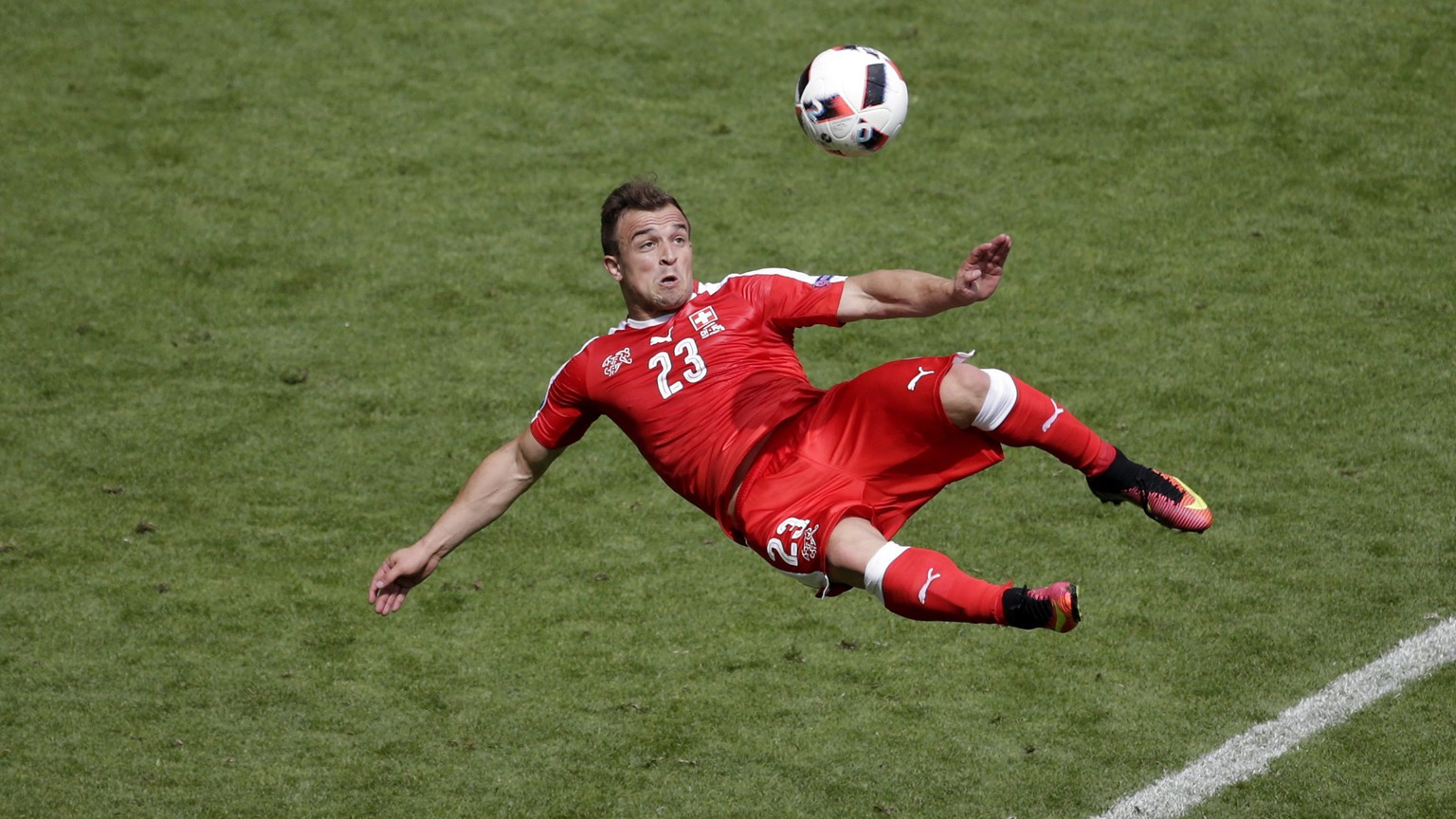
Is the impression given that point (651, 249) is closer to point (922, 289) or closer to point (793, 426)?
point (793, 426)


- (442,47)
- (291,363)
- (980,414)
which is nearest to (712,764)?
(980,414)

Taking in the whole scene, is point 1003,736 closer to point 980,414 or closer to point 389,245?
point 980,414

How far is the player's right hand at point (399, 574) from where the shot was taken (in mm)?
7266

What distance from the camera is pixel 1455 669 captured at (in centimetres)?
846

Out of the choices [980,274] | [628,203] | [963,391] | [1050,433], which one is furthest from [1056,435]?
[628,203]

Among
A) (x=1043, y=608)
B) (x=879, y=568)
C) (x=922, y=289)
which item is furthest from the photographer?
(x=922, y=289)

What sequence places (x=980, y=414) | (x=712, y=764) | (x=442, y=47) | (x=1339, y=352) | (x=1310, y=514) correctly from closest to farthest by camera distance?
(x=980, y=414) → (x=712, y=764) → (x=1310, y=514) → (x=1339, y=352) → (x=442, y=47)

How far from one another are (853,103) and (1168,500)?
2.24 metres

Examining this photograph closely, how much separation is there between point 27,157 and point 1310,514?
34.7 feet

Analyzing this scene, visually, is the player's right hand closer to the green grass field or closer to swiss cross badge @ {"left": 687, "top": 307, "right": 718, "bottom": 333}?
the green grass field

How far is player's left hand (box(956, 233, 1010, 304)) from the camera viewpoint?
20.0ft

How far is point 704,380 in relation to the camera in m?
7.24

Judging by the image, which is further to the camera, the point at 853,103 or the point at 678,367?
the point at 853,103

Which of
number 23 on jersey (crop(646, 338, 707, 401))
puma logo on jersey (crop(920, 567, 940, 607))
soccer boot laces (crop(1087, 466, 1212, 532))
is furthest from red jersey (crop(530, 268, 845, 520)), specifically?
soccer boot laces (crop(1087, 466, 1212, 532))
